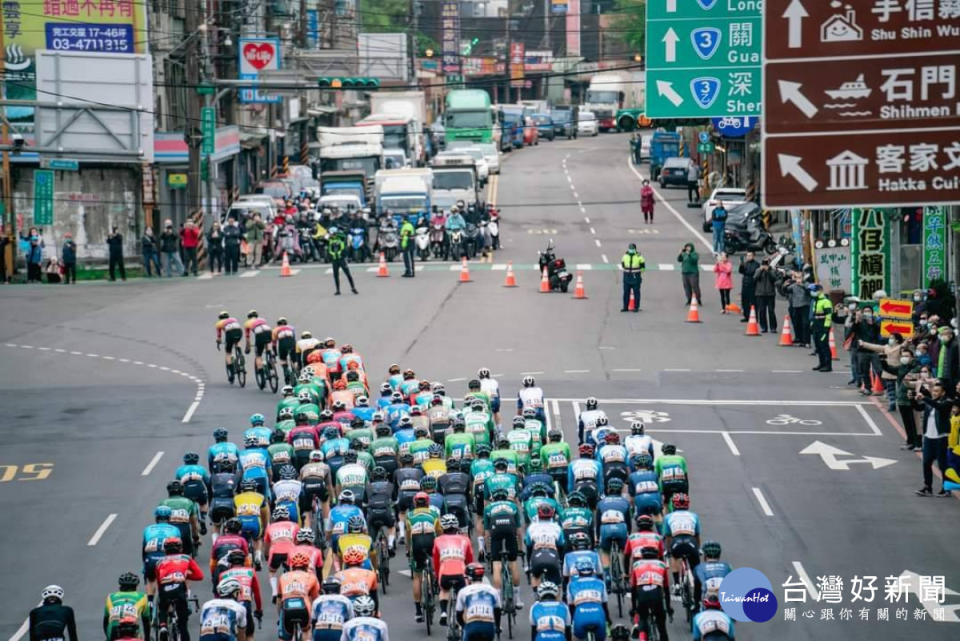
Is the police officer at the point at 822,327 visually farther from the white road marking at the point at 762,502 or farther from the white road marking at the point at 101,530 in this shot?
the white road marking at the point at 101,530

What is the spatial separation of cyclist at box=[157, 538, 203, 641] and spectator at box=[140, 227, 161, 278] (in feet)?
107

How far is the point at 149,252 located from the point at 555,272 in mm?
13284

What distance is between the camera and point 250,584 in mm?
17078

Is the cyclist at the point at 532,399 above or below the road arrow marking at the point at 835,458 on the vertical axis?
above

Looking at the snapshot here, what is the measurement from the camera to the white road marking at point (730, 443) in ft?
87.4

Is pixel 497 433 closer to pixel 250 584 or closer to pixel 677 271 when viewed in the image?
pixel 250 584

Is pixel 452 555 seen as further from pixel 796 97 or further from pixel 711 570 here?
pixel 796 97

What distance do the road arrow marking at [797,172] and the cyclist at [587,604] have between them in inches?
256

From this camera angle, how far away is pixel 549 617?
15555mm

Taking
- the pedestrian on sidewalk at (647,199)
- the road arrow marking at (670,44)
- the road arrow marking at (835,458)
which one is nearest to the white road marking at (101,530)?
the road arrow marking at (835,458)

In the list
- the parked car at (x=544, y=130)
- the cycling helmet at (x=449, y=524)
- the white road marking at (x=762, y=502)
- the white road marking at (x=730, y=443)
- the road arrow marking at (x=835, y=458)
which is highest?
the parked car at (x=544, y=130)

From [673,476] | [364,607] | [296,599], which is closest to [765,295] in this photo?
[673,476]

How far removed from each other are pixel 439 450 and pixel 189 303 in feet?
72.4

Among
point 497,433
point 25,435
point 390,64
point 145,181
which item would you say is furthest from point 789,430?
point 390,64
